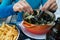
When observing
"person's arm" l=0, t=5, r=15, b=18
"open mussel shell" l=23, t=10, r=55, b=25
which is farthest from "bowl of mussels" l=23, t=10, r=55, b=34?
"person's arm" l=0, t=5, r=15, b=18

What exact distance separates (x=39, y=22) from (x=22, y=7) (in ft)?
0.42

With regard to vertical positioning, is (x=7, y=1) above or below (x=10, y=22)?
above

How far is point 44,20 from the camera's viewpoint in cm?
73

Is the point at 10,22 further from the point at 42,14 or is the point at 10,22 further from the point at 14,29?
the point at 42,14

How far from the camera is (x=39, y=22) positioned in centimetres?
72

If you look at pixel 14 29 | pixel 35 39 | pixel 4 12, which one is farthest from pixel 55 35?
pixel 4 12

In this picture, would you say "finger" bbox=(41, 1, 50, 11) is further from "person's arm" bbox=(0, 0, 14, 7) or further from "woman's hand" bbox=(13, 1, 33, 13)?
"person's arm" bbox=(0, 0, 14, 7)

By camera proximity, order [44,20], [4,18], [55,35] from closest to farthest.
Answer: [55,35]
[44,20]
[4,18]

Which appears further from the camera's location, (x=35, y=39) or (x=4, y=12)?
(x=4, y=12)

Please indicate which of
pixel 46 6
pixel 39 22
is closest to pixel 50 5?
pixel 46 6

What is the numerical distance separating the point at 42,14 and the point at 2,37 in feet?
0.74

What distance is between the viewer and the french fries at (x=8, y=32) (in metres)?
0.70

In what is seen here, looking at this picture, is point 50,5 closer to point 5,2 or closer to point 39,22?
point 39,22

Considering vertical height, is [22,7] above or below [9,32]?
above
